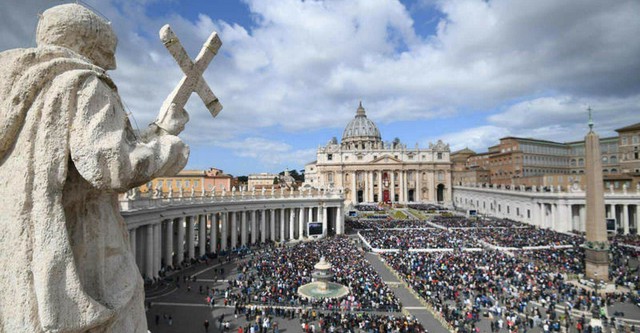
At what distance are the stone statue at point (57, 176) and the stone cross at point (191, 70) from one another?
40.2 inches

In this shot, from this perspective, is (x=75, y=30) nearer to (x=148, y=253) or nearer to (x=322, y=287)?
(x=322, y=287)

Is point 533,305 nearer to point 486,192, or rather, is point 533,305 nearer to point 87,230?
point 87,230

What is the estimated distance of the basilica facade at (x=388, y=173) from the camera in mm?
107375

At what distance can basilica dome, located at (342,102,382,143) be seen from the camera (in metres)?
140

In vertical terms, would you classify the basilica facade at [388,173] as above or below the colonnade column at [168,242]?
above

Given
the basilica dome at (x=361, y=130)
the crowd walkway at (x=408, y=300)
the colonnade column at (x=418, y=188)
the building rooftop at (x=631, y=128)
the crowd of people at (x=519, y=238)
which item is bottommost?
the crowd walkway at (x=408, y=300)

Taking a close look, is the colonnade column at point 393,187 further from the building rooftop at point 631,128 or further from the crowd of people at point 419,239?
the crowd of people at point 419,239

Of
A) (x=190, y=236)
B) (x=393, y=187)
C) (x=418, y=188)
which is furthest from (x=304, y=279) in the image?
(x=418, y=188)

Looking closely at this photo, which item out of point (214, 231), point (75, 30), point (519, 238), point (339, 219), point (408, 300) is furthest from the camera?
point (339, 219)

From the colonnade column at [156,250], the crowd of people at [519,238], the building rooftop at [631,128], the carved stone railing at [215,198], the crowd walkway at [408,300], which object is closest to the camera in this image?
the crowd walkway at [408,300]

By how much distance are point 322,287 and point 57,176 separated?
22.6 m

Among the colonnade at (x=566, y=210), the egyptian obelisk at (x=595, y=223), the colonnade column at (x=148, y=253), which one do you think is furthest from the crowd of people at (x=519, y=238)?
the colonnade column at (x=148, y=253)

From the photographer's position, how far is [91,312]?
2.87 metres

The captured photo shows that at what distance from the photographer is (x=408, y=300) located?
74.8 feet
